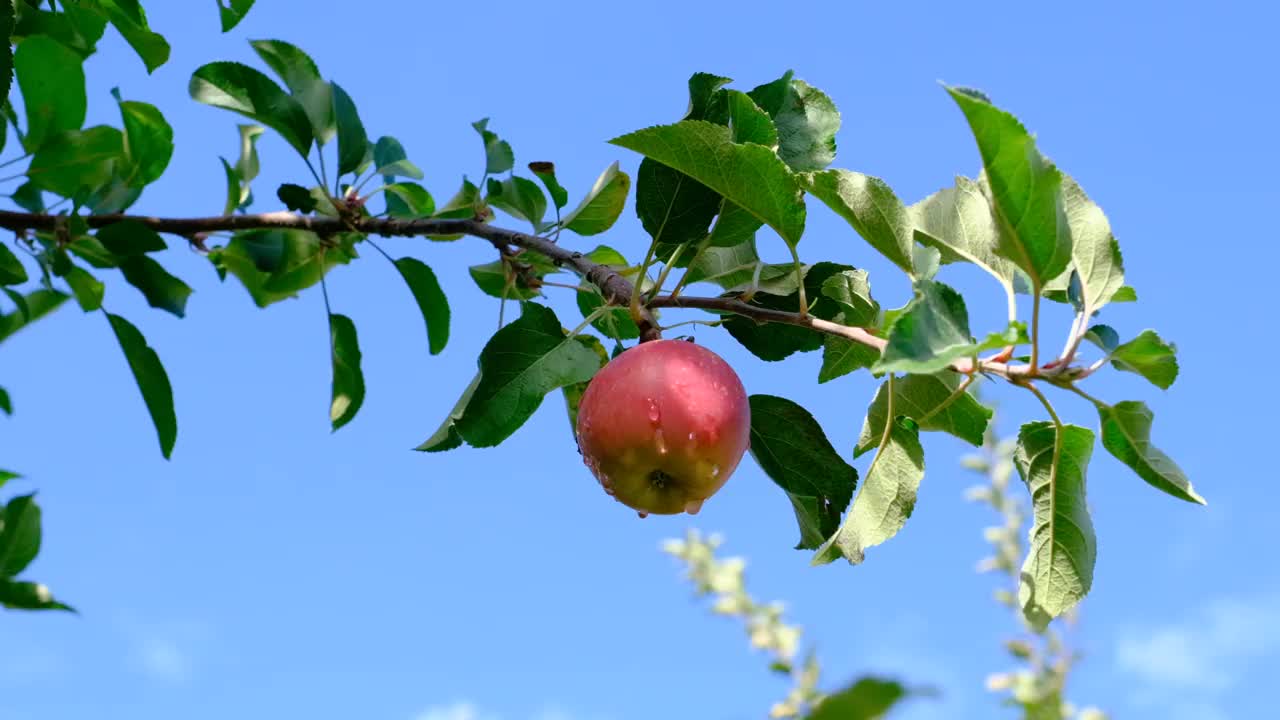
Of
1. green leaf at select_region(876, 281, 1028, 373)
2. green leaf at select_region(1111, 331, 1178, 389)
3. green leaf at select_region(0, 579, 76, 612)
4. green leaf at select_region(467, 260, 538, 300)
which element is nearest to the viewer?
green leaf at select_region(876, 281, 1028, 373)

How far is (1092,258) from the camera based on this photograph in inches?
53.5

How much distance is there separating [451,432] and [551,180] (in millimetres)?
489

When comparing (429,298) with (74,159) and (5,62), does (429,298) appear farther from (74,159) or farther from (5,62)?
(5,62)

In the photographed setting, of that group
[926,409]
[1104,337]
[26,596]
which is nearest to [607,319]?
[926,409]

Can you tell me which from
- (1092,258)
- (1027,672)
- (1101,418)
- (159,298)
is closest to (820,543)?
(1101,418)

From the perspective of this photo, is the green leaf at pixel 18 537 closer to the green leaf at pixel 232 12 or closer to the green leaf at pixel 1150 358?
the green leaf at pixel 232 12

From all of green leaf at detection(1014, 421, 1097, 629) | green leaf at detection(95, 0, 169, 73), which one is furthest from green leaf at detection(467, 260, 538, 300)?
green leaf at detection(1014, 421, 1097, 629)

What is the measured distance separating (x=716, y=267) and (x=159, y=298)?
2.57 feet

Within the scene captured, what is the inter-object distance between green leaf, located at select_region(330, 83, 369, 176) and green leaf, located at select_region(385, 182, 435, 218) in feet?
0.37

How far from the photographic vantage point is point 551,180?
1850 millimetres

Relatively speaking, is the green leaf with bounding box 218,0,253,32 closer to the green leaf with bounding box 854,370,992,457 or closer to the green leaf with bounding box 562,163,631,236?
the green leaf with bounding box 562,163,631,236

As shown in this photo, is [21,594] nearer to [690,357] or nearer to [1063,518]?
[690,357]

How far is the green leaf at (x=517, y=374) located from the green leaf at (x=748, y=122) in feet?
1.18

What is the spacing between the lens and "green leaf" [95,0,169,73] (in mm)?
1990
